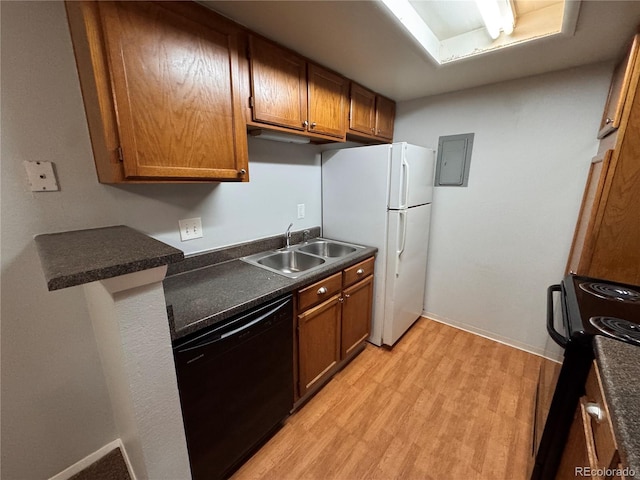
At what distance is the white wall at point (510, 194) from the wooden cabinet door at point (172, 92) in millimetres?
1831

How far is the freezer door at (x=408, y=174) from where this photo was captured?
185 centimetres

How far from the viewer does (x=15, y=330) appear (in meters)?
1.07

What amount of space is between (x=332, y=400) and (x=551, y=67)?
2.65 m

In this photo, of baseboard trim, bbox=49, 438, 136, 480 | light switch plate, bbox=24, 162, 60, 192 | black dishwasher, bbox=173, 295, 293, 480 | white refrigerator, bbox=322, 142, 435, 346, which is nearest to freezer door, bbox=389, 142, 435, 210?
white refrigerator, bbox=322, 142, 435, 346

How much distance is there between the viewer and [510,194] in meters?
2.08

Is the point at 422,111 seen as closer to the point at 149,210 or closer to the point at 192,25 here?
the point at 192,25

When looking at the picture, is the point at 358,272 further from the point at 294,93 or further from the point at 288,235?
the point at 294,93

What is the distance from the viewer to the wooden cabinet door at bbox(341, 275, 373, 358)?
186 centimetres

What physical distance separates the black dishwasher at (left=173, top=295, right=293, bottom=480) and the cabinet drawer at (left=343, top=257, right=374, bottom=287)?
0.53m

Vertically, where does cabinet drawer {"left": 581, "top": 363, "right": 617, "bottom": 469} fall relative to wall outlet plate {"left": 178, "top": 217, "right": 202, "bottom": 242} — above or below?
below

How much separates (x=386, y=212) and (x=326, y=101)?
0.88 meters

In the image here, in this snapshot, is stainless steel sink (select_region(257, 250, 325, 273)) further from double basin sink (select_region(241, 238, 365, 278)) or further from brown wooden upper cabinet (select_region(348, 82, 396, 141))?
brown wooden upper cabinet (select_region(348, 82, 396, 141))

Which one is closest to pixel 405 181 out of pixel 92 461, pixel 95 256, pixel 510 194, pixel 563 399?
pixel 510 194

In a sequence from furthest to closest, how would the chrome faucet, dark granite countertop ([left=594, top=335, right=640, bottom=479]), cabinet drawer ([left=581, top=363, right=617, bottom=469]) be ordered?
the chrome faucet → cabinet drawer ([left=581, top=363, right=617, bottom=469]) → dark granite countertop ([left=594, top=335, right=640, bottom=479])
